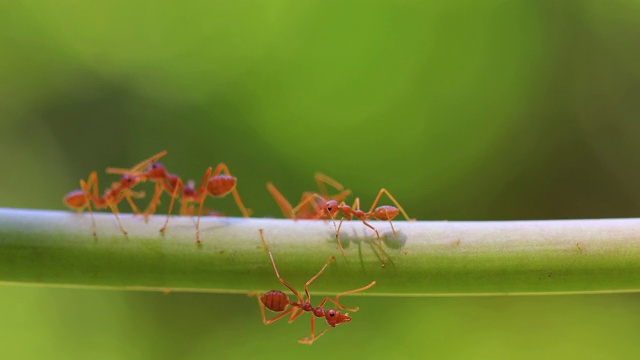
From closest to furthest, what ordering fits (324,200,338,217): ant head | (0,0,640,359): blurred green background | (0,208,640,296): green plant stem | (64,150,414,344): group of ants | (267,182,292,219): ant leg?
(0,208,640,296): green plant stem
(64,150,414,344): group of ants
(324,200,338,217): ant head
(267,182,292,219): ant leg
(0,0,640,359): blurred green background

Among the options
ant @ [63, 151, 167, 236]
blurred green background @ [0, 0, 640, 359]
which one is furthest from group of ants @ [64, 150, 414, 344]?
blurred green background @ [0, 0, 640, 359]

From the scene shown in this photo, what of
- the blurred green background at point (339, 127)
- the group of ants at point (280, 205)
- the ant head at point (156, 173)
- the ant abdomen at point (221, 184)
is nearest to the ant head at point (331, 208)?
the group of ants at point (280, 205)

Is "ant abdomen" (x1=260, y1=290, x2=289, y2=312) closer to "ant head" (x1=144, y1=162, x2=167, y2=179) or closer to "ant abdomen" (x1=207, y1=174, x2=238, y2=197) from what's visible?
"ant abdomen" (x1=207, y1=174, x2=238, y2=197)

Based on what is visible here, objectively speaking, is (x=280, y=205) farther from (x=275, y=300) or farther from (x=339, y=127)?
(x=339, y=127)

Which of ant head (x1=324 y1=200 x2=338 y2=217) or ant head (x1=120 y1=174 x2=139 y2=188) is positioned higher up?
ant head (x1=120 y1=174 x2=139 y2=188)

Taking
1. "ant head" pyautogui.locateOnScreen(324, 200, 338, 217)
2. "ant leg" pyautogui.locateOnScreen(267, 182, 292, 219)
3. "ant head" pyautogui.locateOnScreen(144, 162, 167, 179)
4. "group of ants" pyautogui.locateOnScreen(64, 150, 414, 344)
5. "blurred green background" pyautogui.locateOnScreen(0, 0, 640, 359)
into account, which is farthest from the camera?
"blurred green background" pyautogui.locateOnScreen(0, 0, 640, 359)

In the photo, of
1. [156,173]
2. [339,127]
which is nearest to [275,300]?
[156,173]

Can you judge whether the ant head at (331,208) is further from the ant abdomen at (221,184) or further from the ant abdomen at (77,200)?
the ant abdomen at (77,200)

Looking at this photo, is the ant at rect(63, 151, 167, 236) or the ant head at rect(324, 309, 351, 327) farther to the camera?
the ant head at rect(324, 309, 351, 327)
